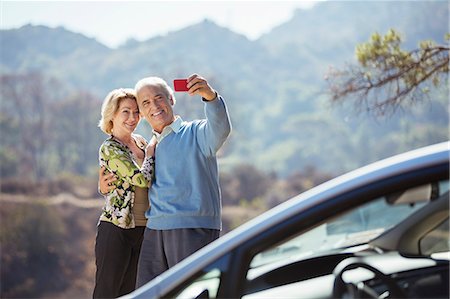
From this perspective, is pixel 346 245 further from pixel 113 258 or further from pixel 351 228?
pixel 113 258

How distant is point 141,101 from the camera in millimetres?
3275

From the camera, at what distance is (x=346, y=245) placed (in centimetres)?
214

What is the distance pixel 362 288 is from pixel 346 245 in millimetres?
161

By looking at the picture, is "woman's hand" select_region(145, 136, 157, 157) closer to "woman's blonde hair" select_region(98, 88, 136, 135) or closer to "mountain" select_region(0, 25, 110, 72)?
"woman's blonde hair" select_region(98, 88, 136, 135)

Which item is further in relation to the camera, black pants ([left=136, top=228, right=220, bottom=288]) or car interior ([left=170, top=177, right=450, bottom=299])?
black pants ([left=136, top=228, right=220, bottom=288])

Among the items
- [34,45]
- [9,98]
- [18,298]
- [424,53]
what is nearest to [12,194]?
[18,298]

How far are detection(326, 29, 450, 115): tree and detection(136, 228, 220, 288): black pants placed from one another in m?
3.79

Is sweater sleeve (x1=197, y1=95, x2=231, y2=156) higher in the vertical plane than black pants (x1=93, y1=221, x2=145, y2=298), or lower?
higher

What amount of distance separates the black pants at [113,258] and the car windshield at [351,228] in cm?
152

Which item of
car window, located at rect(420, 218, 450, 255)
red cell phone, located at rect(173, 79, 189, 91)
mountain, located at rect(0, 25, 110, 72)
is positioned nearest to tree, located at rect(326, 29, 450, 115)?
red cell phone, located at rect(173, 79, 189, 91)

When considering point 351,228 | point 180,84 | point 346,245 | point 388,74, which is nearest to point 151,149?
point 180,84

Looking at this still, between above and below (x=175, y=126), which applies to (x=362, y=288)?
below

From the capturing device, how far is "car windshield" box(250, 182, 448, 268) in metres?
1.86

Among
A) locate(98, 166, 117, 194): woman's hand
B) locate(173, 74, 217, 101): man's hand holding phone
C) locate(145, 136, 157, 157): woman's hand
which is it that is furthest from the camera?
locate(98, 166, 117, 194): woman's hand
